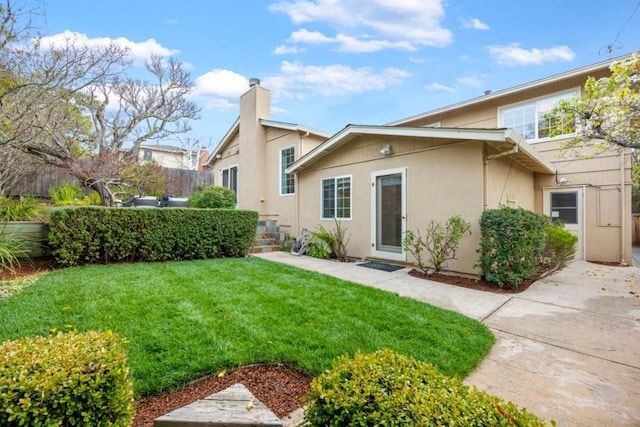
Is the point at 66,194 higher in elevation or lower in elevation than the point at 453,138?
lower

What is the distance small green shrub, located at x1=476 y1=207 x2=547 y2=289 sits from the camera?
514 cm

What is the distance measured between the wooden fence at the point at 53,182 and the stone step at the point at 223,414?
1116 cm

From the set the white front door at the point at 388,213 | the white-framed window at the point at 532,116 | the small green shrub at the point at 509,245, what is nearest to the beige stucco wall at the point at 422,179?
the white front door at the point at 388,213

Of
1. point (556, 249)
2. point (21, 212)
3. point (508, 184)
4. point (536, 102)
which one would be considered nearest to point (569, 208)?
point (536, 102)

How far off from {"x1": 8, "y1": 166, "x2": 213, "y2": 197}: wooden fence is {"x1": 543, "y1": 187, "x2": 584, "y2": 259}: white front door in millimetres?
14405

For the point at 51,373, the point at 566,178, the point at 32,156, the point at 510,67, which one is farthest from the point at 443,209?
the point at 32,156

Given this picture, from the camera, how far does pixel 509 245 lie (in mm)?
5180

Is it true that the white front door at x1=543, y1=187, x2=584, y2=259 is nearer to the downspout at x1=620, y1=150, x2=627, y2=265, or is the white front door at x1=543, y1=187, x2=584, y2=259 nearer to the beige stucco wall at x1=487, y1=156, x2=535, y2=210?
the downspout at x1=620, y1=150, x2=627, y2=265

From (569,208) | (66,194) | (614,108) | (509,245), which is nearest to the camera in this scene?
(509,245)

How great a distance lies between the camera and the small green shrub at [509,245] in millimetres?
5141

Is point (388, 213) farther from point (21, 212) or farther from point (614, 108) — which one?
point (21, 212)

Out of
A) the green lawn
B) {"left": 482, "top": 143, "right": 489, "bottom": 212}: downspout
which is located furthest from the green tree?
the green lawn

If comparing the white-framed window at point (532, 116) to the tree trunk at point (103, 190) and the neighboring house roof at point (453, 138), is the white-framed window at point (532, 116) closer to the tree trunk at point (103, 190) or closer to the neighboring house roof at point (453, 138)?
the neighboring house roof at point (453, 138)

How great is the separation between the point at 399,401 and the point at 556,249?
21.1 ft
